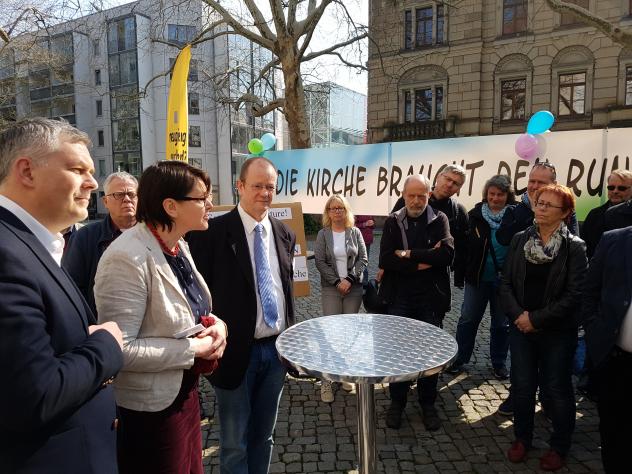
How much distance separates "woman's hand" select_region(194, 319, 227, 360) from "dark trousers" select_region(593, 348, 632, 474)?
77.2 inches

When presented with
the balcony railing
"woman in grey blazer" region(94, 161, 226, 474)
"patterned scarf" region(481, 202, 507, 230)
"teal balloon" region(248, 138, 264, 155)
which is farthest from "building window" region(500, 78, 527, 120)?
"woman in grey blazer" region(94, 161, 226, 474)

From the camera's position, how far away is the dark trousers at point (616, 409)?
2.19 metres

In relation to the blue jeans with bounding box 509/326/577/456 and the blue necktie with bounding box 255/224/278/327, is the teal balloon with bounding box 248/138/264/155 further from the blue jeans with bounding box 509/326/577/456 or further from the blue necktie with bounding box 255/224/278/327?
the blue jeans with bounding box 509/326/577/456

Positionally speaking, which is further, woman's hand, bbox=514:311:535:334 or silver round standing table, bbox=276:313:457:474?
woman's hand, bbox=514:311:535:334

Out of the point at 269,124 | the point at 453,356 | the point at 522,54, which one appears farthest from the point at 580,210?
the point at 269,124

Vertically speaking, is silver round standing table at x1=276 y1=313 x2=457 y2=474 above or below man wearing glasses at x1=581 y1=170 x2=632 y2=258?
below

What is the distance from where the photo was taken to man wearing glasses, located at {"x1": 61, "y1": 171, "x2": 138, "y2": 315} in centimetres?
258

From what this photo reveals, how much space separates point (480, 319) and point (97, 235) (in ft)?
10.8

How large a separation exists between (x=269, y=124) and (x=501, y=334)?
4095cm

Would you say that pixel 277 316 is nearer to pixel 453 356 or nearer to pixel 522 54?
pixel 453 356

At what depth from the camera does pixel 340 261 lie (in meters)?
4.16

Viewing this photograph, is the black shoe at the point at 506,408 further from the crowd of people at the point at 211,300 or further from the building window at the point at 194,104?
the building window at the point at 194,104

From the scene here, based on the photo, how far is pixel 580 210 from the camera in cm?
402

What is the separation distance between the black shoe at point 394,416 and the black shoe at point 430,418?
0.17 meters
